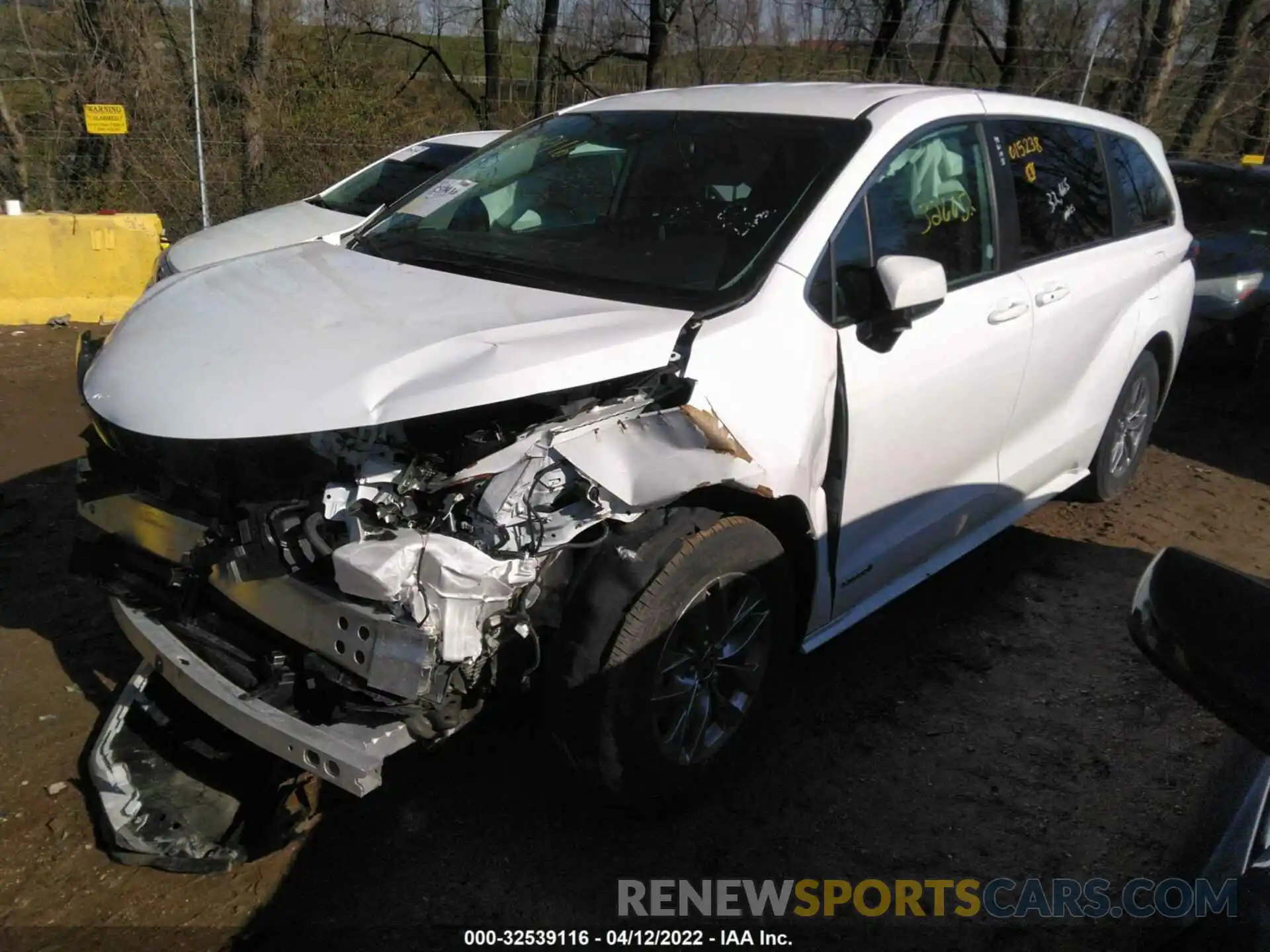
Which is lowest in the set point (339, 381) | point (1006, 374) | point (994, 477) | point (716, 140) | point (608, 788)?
point (608, 788)

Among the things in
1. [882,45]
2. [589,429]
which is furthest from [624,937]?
[882,45]

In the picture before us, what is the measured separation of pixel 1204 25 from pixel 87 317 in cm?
1835

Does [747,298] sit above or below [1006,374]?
above

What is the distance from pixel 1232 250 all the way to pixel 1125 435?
→ 3680 millimetres

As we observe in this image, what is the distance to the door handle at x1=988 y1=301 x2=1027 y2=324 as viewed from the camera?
141 inches

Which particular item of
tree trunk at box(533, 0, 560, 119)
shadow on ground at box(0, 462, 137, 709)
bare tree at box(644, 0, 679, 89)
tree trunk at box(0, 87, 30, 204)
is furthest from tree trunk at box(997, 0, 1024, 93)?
shadow on ground at box(0, 462, 137, 709)

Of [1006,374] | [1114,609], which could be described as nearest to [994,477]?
[1006,374]

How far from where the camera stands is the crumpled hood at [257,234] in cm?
646

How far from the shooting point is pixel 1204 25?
58.5ft

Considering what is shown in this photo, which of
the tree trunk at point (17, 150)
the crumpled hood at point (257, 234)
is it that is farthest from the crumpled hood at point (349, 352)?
the tree trunk at point (17, 150)

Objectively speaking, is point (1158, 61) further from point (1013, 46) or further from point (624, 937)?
point (624, 937)

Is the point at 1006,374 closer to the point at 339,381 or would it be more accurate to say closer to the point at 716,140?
the point at 716,140

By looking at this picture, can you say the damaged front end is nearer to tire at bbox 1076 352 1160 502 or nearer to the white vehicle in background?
tire at bbox 1076 352 1160 502

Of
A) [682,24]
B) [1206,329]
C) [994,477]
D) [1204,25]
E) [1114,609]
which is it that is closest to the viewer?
[994,477]
